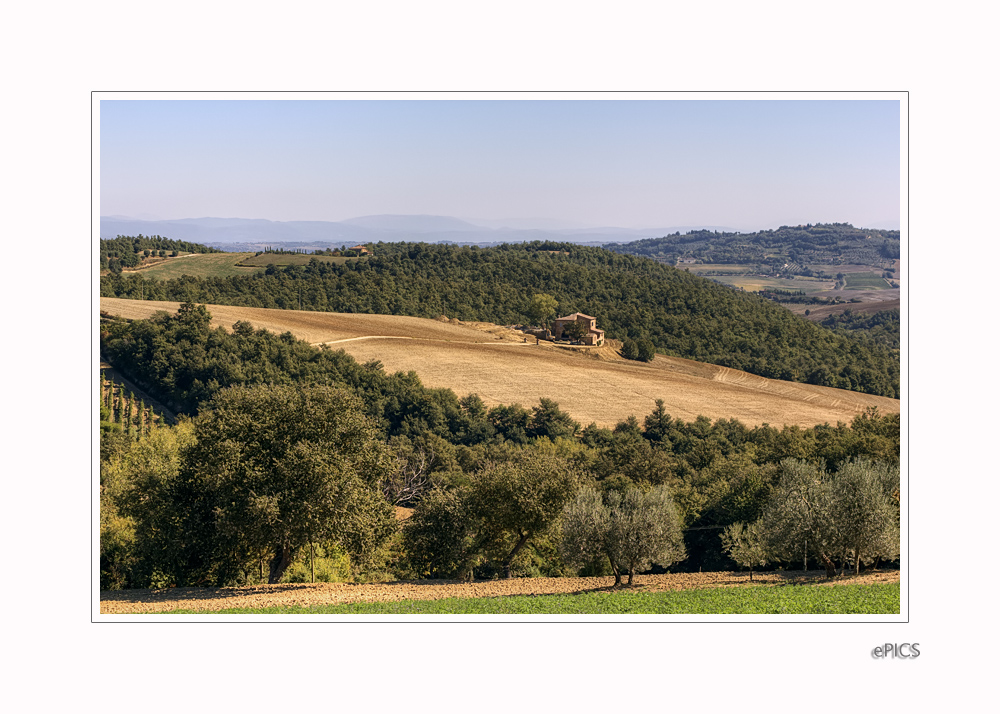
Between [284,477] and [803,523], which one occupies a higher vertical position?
[284,477]

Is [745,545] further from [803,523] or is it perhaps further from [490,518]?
[490,518]

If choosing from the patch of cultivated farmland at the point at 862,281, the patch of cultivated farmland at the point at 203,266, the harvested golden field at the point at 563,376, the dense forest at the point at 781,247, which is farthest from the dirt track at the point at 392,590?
the patch of cultivated farmland at the point at 203,266

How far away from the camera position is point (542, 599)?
1290 cm

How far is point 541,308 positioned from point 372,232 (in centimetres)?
3268

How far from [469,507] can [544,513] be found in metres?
2.04

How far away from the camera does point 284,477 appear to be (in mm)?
13914

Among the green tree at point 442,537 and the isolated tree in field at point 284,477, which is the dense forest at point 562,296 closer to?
the green tree at point 442,537

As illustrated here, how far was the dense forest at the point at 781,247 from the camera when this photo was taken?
2511 centimetres

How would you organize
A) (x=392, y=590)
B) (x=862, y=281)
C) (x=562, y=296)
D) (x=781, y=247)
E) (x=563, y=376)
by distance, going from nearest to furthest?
1. (x=392, y=590)
2. (x=862, y=281)
3. (x=781, y=247)
4. (x=563, y=376)
5. (x=562, y=296)

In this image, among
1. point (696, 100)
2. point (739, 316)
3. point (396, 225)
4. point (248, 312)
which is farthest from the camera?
point (739, 316)

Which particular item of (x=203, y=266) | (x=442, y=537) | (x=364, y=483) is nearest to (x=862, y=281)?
(x=442, y=537)
